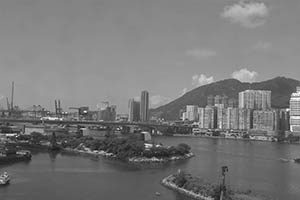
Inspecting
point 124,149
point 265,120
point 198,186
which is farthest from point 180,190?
point 265,120

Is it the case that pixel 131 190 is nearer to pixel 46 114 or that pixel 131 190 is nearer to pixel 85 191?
pixel 85 191

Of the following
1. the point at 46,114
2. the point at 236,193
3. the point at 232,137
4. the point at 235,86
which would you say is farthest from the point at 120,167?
the point at 235,86

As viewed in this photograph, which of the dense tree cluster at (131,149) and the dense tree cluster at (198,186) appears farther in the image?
the dense tree cluster at (131,149)

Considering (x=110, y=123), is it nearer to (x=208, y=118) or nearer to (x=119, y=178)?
(x=208, y=118)

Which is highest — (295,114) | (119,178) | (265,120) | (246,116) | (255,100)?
(255,100)

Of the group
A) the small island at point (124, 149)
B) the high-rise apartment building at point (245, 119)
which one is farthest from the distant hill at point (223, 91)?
the small island at point (124, 149)

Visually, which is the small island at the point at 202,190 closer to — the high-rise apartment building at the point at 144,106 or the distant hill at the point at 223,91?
the high-rise apartment building at the point at 144,106

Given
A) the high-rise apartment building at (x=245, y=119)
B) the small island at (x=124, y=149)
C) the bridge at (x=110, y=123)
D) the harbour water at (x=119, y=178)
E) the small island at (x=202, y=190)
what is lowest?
the harbour water at (x=119, y=178)
